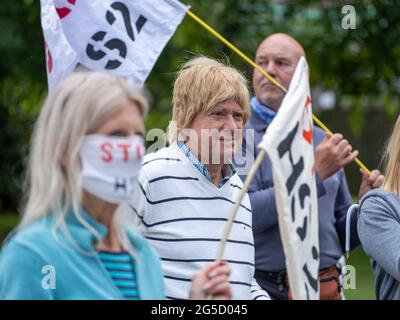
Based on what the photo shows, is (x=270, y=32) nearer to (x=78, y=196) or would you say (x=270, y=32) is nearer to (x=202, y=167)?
(x=202, y=167)

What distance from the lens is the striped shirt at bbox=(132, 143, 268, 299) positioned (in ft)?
11.9

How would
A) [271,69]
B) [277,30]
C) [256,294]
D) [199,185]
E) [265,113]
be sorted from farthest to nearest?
[277,30] < [271,69] < [265,113] < [199,185] < [256,294]

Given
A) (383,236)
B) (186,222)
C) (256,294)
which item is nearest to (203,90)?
(186,222)

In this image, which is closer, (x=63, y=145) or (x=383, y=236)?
(x=63, y=145)

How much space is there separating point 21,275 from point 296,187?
954 millimetres

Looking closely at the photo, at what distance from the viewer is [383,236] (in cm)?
390

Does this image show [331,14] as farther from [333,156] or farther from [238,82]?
[238,82]

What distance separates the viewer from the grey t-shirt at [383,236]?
384 cm

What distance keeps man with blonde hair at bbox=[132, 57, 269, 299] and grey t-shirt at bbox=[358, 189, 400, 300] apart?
1.69 ft

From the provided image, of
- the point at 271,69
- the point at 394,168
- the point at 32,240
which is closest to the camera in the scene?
the point at 32,240

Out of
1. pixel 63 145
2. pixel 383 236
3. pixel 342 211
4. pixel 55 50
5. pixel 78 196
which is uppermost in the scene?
pixel 55 50

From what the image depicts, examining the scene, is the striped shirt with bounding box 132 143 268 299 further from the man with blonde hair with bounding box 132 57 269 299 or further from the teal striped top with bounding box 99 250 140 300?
the teal striped top with bounding box 99 250 140 300

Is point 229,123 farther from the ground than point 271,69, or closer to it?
closer to it
